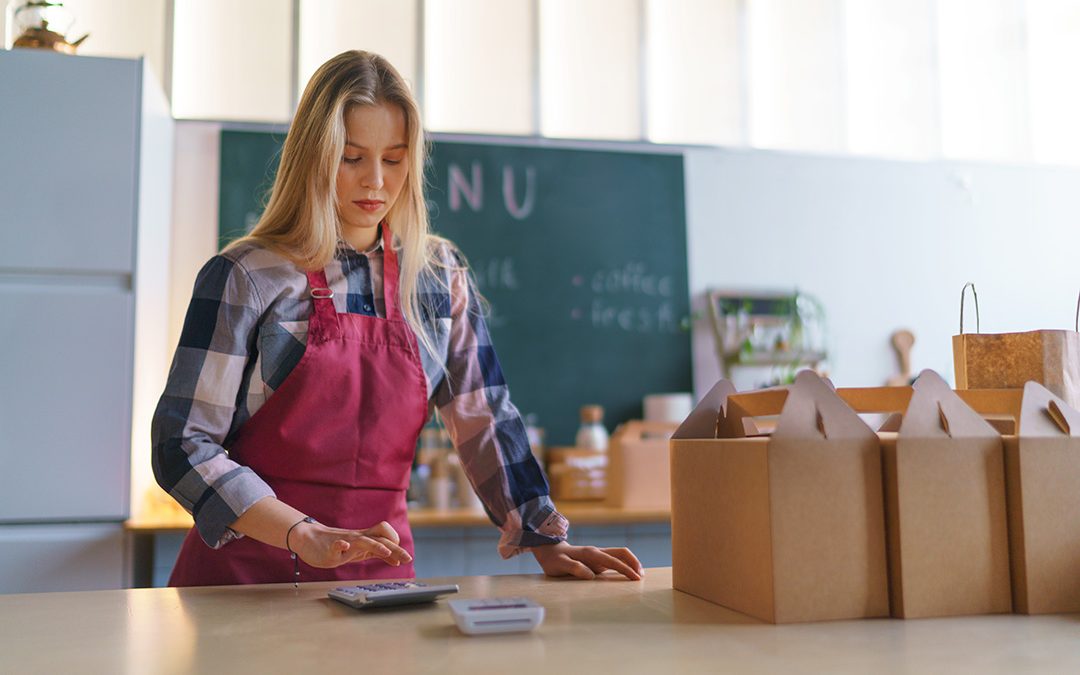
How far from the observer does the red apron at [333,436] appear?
50.4 inches

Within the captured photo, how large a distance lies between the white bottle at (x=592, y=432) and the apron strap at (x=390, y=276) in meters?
1.59

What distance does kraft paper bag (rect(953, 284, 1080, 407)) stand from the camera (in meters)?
1.00

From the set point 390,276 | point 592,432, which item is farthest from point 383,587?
point 592,432

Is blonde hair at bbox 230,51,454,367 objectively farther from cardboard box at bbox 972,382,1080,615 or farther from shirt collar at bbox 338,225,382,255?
cardboard box at bbox 972,382,1080,615

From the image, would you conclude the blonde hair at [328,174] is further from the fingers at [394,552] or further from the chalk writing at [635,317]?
the chalk writing at [635,317]

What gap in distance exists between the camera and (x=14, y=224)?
232 cm

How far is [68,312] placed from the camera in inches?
91.1

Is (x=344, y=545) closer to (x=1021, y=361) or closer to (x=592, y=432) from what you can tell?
(x=1021, y=361)

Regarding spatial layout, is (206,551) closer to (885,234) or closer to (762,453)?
(762,453)

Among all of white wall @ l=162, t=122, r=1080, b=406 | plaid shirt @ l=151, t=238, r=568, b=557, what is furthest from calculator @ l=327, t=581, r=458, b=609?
white wall @ l=162, t=122, r=1080, b=406

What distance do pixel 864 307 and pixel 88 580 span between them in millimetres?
2567

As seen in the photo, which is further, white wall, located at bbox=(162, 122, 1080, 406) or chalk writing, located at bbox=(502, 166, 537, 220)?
Answer: white wall, located at bbox=(162, 122, 1080, 406)

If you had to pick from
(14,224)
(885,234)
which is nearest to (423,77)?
(14,224)

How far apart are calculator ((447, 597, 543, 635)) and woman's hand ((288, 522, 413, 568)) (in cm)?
15
